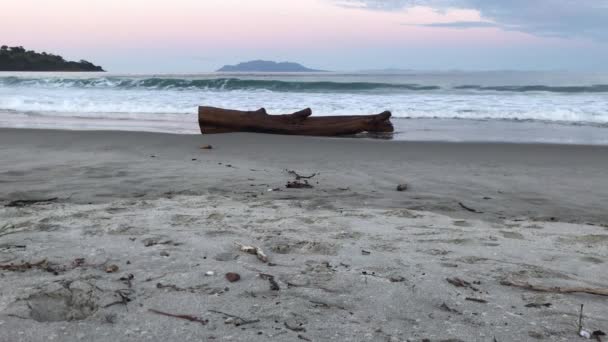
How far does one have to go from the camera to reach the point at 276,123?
8695 millimetres

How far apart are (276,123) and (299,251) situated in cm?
613

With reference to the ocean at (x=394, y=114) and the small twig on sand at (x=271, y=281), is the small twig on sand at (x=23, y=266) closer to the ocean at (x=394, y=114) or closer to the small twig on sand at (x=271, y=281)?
the small twig on sand at (x=271, y=281)

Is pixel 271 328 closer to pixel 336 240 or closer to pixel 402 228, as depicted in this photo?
pixel 336 240

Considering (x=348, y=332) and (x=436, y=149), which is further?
(x=436, y=149)

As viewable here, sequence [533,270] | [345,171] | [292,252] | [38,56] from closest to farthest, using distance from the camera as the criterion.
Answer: [533,270], [292,252], [345,171], [38,56]

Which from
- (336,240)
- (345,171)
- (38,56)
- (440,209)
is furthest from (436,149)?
(38,56)

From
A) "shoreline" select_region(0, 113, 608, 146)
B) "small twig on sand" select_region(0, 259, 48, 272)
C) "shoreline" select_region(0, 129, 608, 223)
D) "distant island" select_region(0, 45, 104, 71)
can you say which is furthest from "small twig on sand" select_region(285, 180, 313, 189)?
"distant island" select_region(0, 45, 104, 71)

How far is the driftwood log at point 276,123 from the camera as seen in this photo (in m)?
8.66

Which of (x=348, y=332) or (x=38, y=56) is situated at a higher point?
(x=38, y=56)

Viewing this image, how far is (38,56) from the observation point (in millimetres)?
61750

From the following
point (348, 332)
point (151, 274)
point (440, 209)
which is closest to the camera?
point (348, 332)

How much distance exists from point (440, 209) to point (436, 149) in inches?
133

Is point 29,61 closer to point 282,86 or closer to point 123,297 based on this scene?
point 282,86

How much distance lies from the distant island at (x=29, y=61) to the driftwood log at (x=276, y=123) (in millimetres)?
60247
